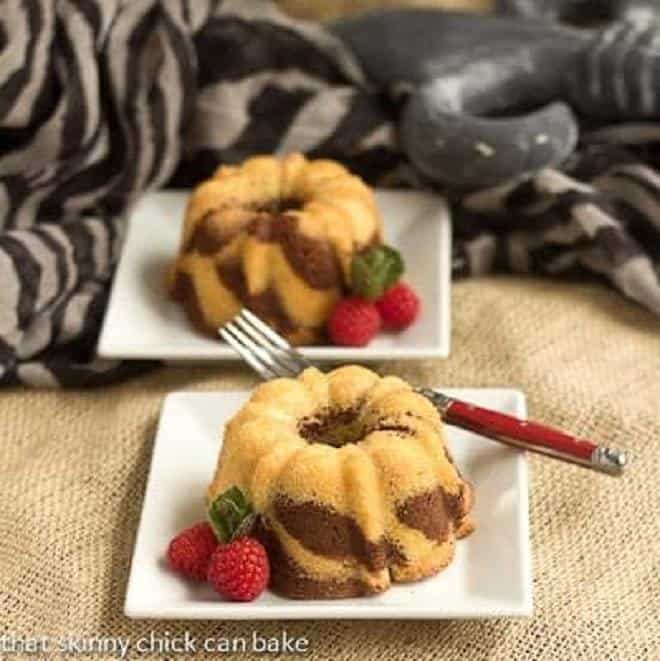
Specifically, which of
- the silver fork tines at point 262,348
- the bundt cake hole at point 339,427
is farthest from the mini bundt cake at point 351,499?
the silver fork tines at point 262,348

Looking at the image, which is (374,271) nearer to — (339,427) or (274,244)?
(274,244)

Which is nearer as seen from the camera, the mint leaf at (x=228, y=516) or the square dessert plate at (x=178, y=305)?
the mint leaf at (x=228, y=516)

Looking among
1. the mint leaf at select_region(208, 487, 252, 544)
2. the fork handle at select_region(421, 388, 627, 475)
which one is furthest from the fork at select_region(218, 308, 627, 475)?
the mint leaf at select_region(208, 487, 252, 544)

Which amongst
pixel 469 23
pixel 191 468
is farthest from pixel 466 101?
pixel 191 468

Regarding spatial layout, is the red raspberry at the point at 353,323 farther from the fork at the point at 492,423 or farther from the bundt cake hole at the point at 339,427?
the bundt cake hole at the point at 339,427

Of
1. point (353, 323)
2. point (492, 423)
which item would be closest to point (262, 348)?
point (353, 323)
